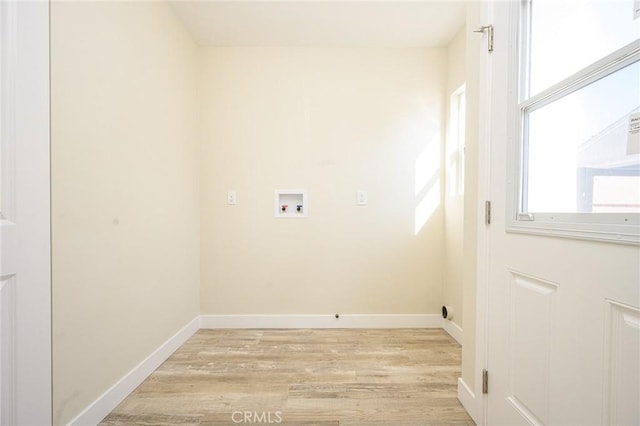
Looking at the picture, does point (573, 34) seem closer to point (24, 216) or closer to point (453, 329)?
point (24, 216)

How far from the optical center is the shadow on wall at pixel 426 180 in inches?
101

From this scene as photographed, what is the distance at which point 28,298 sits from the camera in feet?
3.10

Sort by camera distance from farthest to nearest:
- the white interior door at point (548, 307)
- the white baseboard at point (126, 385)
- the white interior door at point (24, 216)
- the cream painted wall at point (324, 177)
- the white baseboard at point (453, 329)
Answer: the cream painted wall at point (324, 177) < the white baseboard at point (453, 329) < the white baseboard at point (126, 385) < the white interior door at point (24, 216) < the white interior door at point (548, 307)

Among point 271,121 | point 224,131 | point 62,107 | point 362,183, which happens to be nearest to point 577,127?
point 362,183

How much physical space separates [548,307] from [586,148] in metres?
0.52

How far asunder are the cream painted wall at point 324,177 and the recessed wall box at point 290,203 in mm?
53

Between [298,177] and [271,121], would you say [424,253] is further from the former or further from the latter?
[271,121]

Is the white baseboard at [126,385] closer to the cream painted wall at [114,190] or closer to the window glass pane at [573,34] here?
the cream painted wall at [114,190]

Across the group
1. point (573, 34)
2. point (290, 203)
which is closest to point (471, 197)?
point (573, 34)

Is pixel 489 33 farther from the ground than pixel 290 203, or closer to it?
farther from the ground

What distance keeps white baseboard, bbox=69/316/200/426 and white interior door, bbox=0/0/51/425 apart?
1.09 feet

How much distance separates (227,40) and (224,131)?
2.52 ft

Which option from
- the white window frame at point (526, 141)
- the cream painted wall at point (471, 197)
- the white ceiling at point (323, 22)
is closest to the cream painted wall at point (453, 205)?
the white ceiling at point (323, 22)

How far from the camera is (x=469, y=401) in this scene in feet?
4.65
